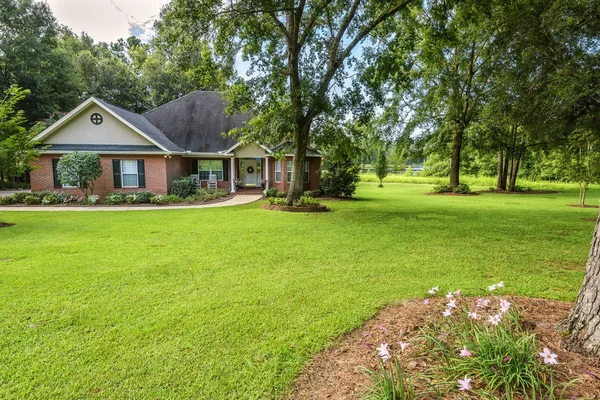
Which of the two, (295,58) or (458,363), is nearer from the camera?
(458,363)

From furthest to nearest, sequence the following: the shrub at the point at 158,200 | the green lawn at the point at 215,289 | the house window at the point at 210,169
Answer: the house window at the point at 210,169 < the shrub at the point at 158,200 < the green lawn at the point at 215,289

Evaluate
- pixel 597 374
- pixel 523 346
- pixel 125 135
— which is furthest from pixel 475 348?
pixel 125 135

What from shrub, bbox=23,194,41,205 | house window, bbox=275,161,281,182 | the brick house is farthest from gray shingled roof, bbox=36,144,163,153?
house window, bbox=275,161,281,182

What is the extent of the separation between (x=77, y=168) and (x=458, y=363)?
16414 mm

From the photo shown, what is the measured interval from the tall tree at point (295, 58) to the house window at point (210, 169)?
7.18 meters

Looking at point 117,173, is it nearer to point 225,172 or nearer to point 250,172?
point 225,172

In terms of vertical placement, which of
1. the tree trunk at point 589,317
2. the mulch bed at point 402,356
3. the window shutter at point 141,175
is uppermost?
the window shutter at point 141,175

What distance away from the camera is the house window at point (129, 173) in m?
16.3

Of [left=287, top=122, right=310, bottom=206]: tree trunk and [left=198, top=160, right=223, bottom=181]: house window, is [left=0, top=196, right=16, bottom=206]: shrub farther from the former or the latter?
[left=287, top=122, right=310, bottom=206]: tree trunk

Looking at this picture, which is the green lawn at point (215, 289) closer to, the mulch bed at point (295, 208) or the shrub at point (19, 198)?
the mulch bed at point (295, 208)

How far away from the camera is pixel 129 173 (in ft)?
53.8

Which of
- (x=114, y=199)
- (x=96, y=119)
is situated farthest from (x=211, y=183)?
(x=96, y=119)

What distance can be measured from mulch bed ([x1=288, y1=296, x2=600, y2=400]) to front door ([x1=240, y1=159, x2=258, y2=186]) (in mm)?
19269

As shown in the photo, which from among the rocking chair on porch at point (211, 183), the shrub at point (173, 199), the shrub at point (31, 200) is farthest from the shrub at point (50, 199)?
the rocking chair on porch at point (211, 183)
